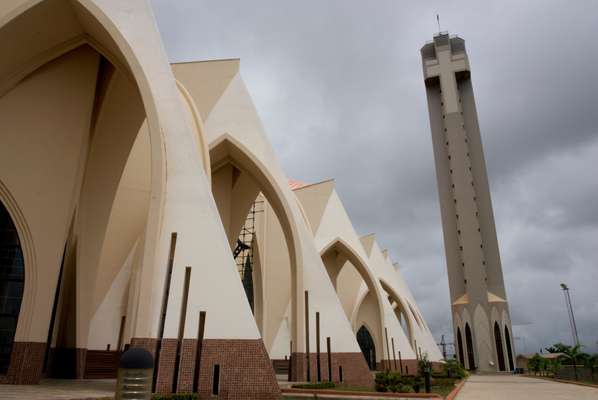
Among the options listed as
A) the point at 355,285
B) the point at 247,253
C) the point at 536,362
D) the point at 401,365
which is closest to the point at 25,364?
the point at 247,253

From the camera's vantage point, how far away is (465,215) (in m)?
43.4

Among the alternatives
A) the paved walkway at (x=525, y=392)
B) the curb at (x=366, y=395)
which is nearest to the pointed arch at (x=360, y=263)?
the paved walkway at (x=525, y=392)

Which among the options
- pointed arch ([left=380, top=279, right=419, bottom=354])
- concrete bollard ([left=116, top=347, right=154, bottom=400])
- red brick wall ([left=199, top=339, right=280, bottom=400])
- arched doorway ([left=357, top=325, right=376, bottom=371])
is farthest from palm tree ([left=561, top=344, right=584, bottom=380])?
concrete bollard ([left=116, top=347, right=154, bottom=400])

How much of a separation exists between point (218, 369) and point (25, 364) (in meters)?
6.31

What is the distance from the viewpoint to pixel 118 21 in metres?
13.6

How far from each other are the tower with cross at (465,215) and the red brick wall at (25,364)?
36.9 metres

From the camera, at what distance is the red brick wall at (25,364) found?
12.6 meters

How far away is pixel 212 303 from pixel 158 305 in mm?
1415

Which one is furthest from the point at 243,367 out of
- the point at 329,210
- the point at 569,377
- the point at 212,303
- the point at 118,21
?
the point at 569,377

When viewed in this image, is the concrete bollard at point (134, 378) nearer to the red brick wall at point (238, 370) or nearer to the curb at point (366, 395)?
the red brick wall at point (238, 370)

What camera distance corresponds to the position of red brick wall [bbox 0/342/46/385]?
1261 centimetres

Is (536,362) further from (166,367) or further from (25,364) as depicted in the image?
(25,364)

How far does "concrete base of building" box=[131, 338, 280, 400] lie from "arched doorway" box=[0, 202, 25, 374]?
5.57 meters

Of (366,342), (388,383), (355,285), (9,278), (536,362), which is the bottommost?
(388,383)
